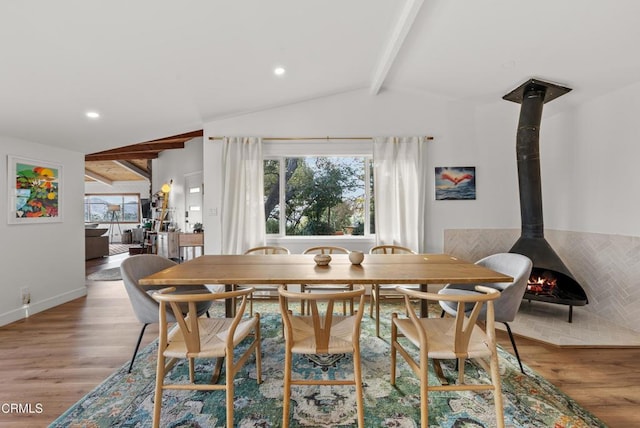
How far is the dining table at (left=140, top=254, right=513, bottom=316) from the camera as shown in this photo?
5.89 feet

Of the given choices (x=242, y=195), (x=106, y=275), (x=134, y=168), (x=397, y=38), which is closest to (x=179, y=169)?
(x=134, y=168)

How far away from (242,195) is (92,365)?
2.17 meters

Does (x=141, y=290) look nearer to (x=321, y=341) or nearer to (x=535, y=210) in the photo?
(x=321, y=341)

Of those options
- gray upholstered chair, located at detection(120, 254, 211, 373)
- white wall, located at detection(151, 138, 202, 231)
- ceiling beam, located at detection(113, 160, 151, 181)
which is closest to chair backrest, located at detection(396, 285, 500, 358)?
gray upholstered chair, located at detection(120, 254, 211, 373)

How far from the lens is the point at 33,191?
3.31m

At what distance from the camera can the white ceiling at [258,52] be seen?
6.06ft

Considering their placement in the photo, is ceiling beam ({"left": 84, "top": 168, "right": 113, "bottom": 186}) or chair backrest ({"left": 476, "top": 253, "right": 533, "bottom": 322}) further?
ceiling beam ({"left": 84, "top": 168, "right": 113, "bottom": 186})

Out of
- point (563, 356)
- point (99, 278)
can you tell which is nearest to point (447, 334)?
point (563, 356)

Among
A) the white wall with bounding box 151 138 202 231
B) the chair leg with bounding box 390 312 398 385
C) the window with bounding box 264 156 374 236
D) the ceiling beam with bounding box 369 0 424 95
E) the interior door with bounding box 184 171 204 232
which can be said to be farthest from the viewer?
the white wall with bounding box 151 138 202 231

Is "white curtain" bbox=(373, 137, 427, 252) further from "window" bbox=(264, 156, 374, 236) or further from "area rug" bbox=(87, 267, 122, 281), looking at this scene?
"area rug" bbox=(87, 267, 122, 281)

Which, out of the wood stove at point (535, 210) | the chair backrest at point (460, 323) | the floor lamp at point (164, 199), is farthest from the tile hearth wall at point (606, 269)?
the floor lamp at point (164, 199)

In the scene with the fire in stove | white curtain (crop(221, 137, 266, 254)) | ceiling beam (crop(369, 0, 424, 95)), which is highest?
ceiling beam (crop(369, 0, 424, 95))

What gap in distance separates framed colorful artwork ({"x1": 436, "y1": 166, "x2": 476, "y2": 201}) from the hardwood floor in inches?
70.8

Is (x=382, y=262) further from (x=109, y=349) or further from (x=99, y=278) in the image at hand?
(x=99, y=278)
